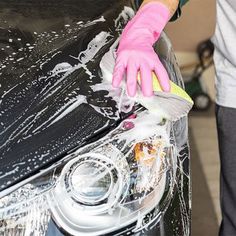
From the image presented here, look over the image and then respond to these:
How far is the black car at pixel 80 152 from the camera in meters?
1.08

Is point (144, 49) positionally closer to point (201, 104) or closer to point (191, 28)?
point (201, 104)

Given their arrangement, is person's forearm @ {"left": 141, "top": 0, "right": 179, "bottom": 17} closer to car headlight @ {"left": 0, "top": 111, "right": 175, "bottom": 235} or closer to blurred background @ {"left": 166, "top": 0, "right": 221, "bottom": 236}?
car headlight @ {"left": 0, "top": 111, "right": 175, "bottom": 235}

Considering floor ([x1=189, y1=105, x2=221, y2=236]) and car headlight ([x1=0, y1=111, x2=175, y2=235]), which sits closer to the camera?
car headlight ([x1=0, y1=111, x2=175, y2=235])

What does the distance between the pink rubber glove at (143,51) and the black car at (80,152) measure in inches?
1.4

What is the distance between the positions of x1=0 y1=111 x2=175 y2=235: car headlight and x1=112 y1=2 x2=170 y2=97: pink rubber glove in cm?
10

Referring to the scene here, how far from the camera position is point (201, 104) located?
2996mm

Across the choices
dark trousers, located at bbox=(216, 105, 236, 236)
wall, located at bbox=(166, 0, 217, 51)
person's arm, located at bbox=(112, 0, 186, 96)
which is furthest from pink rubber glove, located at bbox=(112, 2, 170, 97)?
wall, located at bbox=(166, 0, 217, 51)

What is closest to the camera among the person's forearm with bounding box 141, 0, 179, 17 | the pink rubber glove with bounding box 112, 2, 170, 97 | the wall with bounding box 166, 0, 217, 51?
the pink rubber glove with bounding box 112, 2, 170, 97

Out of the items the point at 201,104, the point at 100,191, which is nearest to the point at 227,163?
the point at 100,191

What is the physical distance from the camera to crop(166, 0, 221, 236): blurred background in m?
2.20

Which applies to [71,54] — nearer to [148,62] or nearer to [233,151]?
[148,62]

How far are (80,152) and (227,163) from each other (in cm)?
54

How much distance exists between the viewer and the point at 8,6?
155 cm

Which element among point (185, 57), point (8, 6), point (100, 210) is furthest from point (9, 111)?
point (185, 57)
